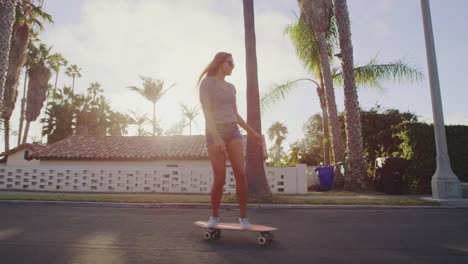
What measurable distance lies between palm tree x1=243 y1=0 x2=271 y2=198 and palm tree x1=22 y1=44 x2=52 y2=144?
29506mm

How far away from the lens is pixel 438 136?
859 cm

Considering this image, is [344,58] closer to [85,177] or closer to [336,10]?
[336,10]

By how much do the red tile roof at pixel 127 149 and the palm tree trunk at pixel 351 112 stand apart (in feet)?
31.2

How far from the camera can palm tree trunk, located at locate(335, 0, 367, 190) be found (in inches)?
480

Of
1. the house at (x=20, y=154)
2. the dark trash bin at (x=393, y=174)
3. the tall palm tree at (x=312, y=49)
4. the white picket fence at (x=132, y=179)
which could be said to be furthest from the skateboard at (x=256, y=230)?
the house at (x=20, y=154)

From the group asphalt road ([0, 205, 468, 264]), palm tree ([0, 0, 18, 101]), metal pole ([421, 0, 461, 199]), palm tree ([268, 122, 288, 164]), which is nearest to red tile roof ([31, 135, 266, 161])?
palm tree ([0, 0, 18, 101])

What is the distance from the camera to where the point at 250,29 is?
9.62 metres

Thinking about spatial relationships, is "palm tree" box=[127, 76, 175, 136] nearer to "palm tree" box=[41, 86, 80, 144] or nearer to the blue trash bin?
"palm tree" box=[41, 86, 80, 144]

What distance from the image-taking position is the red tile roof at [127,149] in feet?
64.8

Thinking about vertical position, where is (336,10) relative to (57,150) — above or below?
above

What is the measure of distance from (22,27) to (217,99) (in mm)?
14338

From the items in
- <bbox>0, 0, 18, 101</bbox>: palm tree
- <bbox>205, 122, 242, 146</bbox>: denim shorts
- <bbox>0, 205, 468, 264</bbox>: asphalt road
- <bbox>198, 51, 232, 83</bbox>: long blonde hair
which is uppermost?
<bbox>0, 0, 18, 101</bbox>: palm tree

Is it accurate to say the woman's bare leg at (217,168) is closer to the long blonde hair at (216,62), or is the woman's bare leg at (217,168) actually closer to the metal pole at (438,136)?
the long blonde hair at (216,62)

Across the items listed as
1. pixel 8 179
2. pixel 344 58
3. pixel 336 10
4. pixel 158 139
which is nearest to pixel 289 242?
pixel 344 58
